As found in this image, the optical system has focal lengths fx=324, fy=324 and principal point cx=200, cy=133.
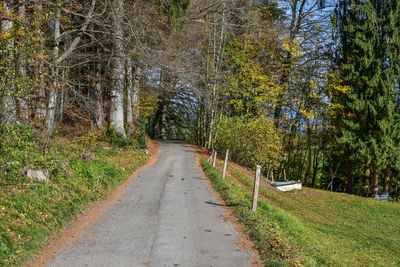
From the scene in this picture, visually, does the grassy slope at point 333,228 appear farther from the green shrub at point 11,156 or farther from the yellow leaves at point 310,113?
the green shrub at point 11,156

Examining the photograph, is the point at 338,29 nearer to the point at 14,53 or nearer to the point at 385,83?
the point at 385,83

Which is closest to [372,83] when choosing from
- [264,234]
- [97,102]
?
[97,102]

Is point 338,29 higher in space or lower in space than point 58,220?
higher

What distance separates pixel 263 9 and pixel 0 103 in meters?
25.4

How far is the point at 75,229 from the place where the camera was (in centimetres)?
755

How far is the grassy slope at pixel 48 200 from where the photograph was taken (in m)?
5.87

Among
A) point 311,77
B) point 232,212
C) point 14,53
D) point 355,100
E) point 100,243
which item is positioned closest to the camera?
point 100,243

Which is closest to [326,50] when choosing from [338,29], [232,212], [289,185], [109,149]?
[338,29]

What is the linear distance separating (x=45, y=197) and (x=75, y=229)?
1213mm

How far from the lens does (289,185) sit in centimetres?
2339

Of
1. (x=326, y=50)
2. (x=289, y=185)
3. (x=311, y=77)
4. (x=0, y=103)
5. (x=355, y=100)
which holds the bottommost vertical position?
(x=289, y=185)

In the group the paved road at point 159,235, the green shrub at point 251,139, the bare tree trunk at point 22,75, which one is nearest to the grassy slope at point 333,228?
the paved road at point 159,235

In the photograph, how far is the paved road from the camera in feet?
19.5

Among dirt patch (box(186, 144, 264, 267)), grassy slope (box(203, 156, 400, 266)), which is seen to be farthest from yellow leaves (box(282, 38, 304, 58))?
dirt patch (box(186, 144, 264, 267))
